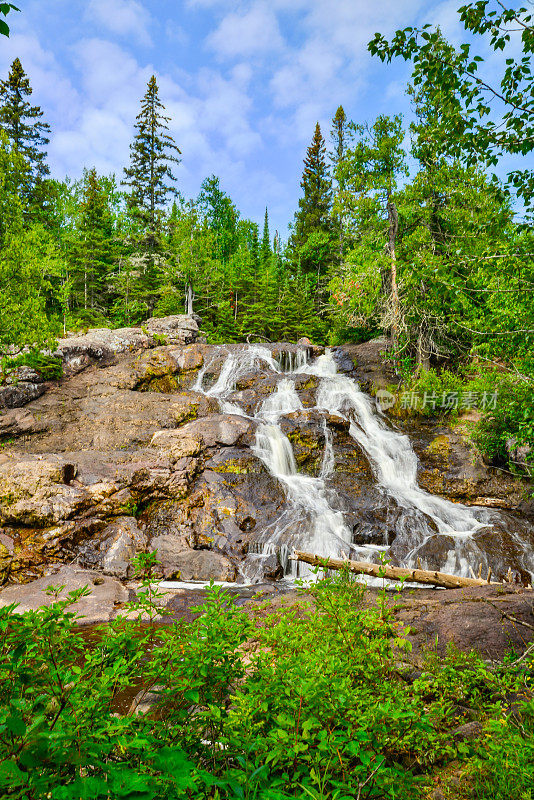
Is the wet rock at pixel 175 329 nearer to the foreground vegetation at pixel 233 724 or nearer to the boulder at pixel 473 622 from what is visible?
the boulder at pixel 473 622

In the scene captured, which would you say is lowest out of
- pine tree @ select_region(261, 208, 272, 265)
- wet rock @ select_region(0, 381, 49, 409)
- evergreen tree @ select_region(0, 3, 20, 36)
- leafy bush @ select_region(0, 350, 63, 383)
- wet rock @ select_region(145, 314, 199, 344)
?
wet rock @ select_region(0, 381, 49, 409)

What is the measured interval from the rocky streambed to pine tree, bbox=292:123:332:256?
99.7 feet

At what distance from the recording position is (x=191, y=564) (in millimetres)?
9320

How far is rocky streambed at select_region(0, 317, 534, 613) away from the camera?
9352 millimetres

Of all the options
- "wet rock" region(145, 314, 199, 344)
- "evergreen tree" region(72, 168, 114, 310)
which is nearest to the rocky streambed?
"wet rock" region(145, 314, 199, 344)

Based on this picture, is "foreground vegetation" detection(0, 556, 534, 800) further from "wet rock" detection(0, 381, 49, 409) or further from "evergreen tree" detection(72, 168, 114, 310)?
"evergreen tree" detection(72, 168, 114, 310)

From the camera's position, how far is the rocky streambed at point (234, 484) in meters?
9.35

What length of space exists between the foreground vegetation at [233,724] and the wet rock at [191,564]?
6447 millimetres

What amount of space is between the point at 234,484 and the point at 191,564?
289 centimetres

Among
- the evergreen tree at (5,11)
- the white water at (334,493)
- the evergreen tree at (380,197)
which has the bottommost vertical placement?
the white water at (334,493)

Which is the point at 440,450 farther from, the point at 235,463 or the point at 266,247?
the point at 266,247

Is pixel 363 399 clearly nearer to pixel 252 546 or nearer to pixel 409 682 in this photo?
pixel 252 546

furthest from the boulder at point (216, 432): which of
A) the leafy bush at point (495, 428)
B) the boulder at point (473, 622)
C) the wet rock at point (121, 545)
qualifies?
the boulder at point (473, 622)

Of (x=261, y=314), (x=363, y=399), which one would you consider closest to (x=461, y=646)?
(x=363, y=399)
